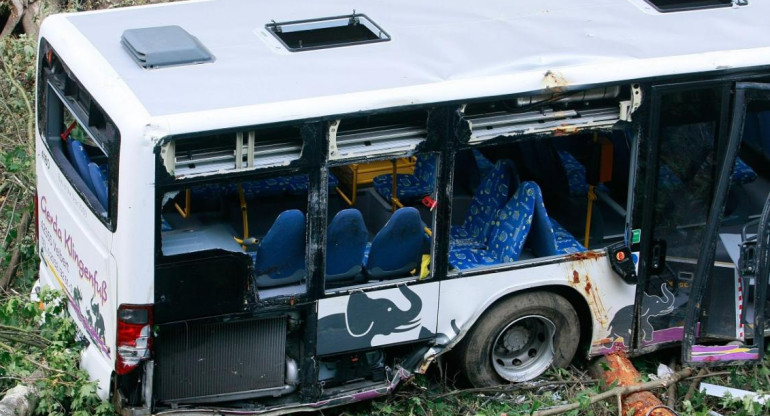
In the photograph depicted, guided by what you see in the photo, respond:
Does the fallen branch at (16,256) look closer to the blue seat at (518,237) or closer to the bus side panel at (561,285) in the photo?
the blue seat at (518,237)

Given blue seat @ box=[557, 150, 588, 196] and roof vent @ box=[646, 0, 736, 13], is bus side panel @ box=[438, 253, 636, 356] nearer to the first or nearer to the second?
blue seat @ box=[557, 150, 588, 196]

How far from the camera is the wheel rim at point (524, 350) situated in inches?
289

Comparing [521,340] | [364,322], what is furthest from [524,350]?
[364,322]

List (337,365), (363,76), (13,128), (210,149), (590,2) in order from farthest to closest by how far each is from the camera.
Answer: (13,128), (590,2), (337,365), (363,76), (210,149)

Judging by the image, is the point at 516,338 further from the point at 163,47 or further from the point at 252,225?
the point at 163,47

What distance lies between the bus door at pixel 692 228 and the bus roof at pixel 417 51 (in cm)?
23

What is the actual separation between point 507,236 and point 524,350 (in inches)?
30.4

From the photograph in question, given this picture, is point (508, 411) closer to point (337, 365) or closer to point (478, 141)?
point (337, 365)

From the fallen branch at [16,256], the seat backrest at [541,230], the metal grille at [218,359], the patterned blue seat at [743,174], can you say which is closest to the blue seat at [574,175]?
the seat backrest at [541,230]

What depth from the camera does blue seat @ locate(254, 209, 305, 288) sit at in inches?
252

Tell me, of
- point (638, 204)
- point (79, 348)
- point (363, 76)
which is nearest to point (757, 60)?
point (638, 204)

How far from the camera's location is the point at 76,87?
6.68 meters

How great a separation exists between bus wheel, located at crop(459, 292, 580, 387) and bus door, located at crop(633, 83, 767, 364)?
451mm

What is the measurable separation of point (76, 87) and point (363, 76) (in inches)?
63.4
